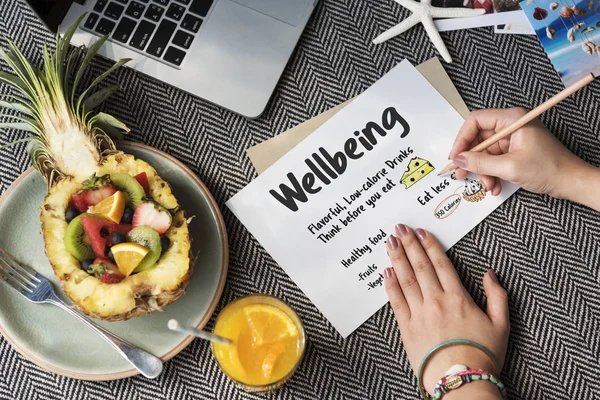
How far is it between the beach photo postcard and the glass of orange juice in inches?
25.9

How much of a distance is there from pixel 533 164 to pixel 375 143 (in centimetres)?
27

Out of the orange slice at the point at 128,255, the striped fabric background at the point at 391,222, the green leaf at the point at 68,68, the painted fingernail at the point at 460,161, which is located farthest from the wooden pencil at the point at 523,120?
the green leaf at the point at 68,68

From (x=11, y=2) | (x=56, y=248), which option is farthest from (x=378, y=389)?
(x=11, y=2)

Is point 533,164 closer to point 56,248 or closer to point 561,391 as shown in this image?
point 561,391

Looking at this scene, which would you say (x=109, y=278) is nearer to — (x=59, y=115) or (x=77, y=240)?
(x=77, y=240)

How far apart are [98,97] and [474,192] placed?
26.2 inches

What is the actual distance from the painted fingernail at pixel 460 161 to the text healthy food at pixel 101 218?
1.53 feet

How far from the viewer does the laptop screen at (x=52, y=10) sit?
98 centimetres

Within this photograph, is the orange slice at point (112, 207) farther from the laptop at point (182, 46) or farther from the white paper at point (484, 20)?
the white paper at point (484, 20)

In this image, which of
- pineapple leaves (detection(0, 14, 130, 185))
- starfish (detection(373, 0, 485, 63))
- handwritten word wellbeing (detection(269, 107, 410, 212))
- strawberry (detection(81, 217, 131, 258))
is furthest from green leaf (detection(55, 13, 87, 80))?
starfish (detection(373, 0, 485, 63))

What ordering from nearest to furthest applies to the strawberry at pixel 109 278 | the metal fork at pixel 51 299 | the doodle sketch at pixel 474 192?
the strawberry at pixel 109 278 < the metal fork at pixel 51 299 < the doodle sketch at pixel 474 192

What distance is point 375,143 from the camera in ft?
3.43

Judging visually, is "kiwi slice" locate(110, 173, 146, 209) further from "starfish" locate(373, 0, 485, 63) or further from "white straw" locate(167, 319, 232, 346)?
"starfish" locate(373, 0, 485, 63)

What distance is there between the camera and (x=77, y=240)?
2.78ft
